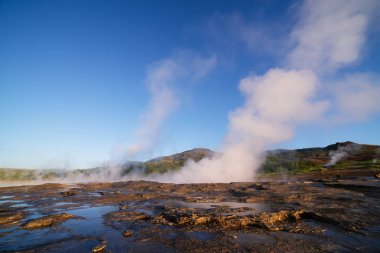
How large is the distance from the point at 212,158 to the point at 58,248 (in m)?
36.0

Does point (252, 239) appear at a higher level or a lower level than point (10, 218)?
lower

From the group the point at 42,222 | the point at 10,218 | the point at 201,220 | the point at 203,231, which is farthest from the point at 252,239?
the point at 10,218

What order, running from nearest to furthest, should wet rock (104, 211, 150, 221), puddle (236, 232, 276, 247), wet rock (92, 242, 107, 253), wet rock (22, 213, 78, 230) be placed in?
wet rock (92, 242, 107, 253) → puddle (236, 232, 276, 247) → wet rock (22, 213, 78, 230) → wet rock (104, 211, 150, 221)

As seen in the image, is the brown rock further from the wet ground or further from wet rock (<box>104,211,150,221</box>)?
wet rock (<box>104,211,150,221</box>)

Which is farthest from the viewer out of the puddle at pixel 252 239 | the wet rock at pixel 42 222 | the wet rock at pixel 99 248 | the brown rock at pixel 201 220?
the wet rock at pixel 42 222

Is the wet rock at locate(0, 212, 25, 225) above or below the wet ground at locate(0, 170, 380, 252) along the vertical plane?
above

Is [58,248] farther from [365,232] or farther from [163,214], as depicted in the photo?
[365,232]

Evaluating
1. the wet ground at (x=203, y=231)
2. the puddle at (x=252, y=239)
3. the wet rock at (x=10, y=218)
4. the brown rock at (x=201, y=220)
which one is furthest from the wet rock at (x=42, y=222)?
the puddle at (x=252, y=239)

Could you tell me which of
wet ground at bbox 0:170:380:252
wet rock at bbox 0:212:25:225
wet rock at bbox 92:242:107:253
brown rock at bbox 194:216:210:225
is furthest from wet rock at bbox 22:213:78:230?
brown rock at bbox 194:216:210:225

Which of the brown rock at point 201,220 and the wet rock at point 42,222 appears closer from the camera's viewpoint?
the brown rock at point 201,220

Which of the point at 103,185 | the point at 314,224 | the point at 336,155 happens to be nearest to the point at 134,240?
the point at 314,224

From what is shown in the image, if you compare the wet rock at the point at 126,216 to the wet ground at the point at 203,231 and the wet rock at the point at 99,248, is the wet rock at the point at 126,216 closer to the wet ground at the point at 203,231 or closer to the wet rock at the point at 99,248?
the wet ground at the point at 203,231

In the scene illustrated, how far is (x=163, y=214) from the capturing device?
1166 centimetres

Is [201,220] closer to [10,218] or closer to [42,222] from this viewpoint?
[42,222]
